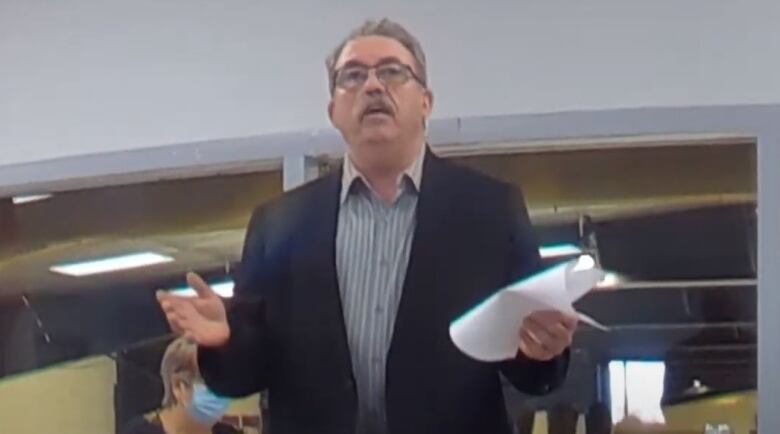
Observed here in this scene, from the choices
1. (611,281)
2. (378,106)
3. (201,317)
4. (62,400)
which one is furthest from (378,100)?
(62,400)

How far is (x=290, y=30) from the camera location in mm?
1993

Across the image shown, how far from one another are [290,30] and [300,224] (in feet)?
1.55

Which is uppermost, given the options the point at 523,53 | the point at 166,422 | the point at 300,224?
the point at 523,53

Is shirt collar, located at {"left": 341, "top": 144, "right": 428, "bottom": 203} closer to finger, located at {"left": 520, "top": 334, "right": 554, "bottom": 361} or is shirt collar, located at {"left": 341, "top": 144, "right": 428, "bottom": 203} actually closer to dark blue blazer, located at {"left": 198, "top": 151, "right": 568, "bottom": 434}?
dark blue blazer, located at {"left": 198, "top": 151, "right": 568, "bottom": 434}

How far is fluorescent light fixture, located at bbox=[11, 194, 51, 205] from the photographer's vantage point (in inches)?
83.6

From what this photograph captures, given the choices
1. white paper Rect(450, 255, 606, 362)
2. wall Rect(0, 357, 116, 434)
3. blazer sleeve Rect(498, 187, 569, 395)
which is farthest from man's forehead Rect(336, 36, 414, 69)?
wall Rect(0, 357, 116, 434)

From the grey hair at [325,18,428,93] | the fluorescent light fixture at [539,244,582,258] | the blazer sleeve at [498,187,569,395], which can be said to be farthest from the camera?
the fluorescent light fixture at [539,244,582,258]

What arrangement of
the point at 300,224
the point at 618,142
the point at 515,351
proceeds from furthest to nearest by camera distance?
the point at 618,142 < the point at 300,224 < the point at 515,351

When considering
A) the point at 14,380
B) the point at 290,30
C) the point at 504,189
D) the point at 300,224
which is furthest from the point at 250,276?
the point at 14,380

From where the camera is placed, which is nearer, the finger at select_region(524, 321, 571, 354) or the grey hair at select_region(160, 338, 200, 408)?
the finger at select_region(524, 321, 571, 354)

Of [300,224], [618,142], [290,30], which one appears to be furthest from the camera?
[290,30]

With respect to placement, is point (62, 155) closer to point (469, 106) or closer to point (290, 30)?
point (290, 30)

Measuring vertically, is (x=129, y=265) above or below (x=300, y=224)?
below

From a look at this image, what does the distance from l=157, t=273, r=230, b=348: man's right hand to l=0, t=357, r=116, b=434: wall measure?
551 millimetres
